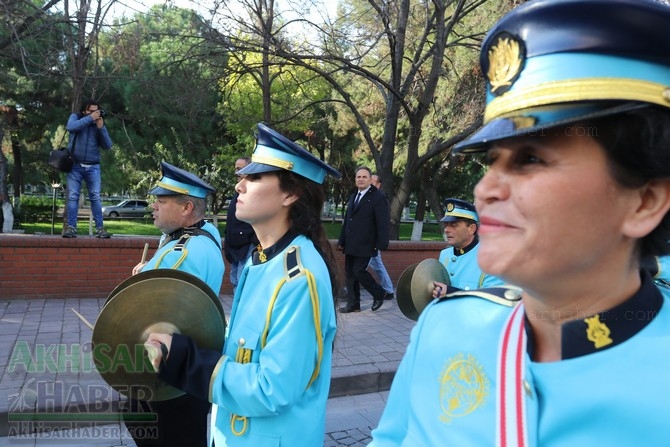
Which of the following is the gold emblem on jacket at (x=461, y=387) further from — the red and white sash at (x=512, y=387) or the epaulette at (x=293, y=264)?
the epaulette at (x=293, y=264)

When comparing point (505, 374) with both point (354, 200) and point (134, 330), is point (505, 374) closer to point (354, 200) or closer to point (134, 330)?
point (134, 330)

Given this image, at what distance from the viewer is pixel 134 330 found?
1.87 metres

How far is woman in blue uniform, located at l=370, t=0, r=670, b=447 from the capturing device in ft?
2.76

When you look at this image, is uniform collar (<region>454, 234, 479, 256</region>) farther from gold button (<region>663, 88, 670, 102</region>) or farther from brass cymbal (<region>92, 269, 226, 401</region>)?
gold button (<region>663, 88, 670, 102</region>)

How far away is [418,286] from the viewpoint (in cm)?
392

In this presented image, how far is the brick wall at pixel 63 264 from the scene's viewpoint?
731 centimetres

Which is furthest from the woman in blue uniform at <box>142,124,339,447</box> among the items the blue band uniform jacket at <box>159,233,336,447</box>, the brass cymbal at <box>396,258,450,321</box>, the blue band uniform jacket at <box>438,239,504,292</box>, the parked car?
the parked car

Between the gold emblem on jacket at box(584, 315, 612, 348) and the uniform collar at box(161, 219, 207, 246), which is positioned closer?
the gold emblem on jacket at box(584, 315, 612, 348)

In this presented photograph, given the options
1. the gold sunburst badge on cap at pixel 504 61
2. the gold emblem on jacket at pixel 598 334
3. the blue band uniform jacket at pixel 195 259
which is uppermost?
the gold sunburst badge on cap at pixel 504 61

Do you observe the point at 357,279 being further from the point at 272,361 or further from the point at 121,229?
the point at 121,229

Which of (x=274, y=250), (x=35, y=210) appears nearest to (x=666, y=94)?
(x=274, y=250)

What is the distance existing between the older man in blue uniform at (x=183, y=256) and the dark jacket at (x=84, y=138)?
16.0 feet

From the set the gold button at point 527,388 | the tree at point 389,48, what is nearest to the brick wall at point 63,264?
the tree at point 389,48

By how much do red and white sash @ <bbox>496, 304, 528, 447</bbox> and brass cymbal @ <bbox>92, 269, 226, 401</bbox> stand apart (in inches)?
48.5
